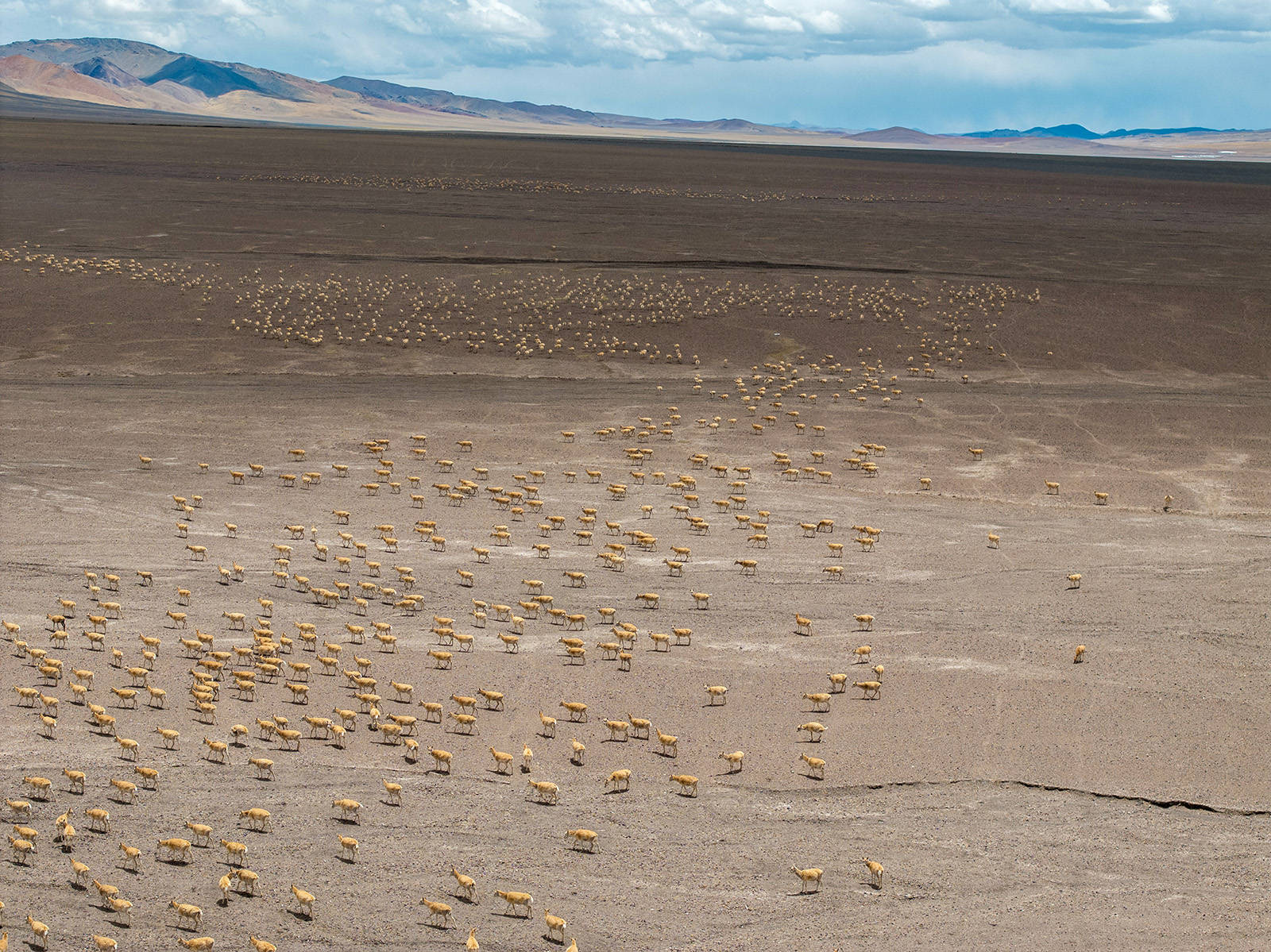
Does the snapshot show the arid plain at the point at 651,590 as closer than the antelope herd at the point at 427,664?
Yes

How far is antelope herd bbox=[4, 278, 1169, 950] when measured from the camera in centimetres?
1919

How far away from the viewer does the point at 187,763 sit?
21516mm

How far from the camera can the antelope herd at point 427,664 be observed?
1919 centimetres

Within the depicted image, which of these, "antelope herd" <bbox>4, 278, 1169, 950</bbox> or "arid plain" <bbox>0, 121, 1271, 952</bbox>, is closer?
"arid plain" <bbox>0, 121, 1271, 952</bbox>

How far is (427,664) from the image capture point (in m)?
26.1

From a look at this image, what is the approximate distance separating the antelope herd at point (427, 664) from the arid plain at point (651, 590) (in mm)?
123

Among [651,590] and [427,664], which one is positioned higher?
[651,590]

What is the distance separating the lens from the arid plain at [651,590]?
1894 centimetres

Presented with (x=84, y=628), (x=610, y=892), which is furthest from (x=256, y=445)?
(x=610, y=892)

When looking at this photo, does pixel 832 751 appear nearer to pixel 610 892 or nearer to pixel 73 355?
pixel 610 892

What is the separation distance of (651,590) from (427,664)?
6.81 m

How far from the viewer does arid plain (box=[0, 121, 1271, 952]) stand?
746 inches

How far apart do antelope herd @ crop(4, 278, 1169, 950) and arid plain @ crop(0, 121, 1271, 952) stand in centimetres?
12

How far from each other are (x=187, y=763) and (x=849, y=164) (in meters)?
168
